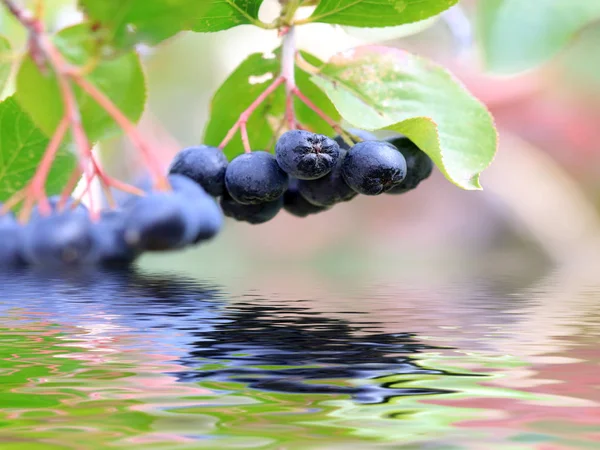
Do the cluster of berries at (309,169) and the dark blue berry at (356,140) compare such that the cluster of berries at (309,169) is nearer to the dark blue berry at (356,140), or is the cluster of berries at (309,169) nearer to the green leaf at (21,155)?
the dark blue berry at (356,140)

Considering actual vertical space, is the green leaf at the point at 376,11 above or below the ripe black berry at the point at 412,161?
above

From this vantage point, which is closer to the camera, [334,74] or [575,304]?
[334,74]

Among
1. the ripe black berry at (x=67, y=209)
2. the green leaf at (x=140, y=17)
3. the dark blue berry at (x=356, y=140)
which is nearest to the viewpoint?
the green leaf at (x=140, y=17)

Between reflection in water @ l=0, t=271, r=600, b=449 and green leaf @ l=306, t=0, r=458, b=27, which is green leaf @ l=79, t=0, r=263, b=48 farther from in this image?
reflection in water @ l=0, t=271, r=600, b=449

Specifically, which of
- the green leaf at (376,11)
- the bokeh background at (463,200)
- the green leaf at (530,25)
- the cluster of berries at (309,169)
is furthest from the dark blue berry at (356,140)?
the bokeh background at (463,200)

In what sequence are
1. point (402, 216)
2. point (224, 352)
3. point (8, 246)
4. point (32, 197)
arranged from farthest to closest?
point (402, 216) → point (224, 352) → point (8, 246) → point (32, 197)

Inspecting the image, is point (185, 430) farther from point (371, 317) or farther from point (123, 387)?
point (371, 317)

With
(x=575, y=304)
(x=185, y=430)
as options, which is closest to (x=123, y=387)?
(x=185, y=430)
